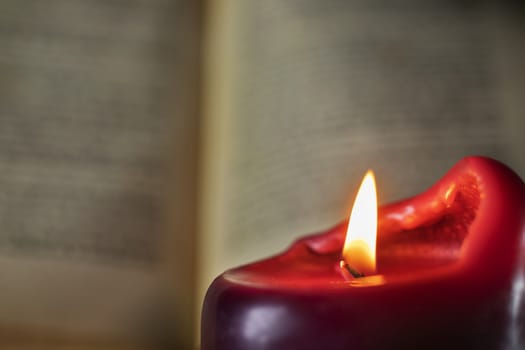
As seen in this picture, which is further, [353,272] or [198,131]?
[198,131]

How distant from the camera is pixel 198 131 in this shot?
0.68 metres

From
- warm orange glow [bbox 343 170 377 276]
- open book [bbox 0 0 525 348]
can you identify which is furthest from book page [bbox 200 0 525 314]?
warm orange glow [bbox 343 170 377 276]

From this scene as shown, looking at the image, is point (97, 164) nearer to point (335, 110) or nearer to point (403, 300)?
point (335, 110)

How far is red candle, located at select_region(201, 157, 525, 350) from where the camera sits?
0.23 metres

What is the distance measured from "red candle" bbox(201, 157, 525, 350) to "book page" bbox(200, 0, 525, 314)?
0.31 meters

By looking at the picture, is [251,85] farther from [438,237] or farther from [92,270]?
[438,237]

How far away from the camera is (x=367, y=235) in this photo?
29cm

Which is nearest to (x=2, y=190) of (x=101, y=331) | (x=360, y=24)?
(x=101, y=331)

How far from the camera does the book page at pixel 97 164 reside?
0.56m

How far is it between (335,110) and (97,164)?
24 cm

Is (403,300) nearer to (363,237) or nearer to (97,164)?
(363,237)

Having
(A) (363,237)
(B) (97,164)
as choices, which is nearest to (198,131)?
(B) (97,164)

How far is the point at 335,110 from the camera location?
634 mm

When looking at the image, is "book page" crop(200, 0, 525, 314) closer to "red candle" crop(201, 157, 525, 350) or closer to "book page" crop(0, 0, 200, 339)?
"book page" crop(0, 0, 200, 339)
